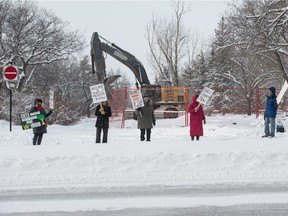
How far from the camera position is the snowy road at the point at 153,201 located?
4574mm

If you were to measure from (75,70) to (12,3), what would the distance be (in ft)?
91.2

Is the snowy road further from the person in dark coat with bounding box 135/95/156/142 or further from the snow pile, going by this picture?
the person in dark coat with bounding box 135/95/156/142

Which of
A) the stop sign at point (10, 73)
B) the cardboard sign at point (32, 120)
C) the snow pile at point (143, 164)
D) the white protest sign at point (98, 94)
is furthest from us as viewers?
the stop sign at point (10, 73)

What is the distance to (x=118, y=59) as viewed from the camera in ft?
72.0

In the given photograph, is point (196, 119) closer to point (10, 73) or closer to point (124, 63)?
point (10, 73)

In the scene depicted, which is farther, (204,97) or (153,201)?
(204,97)

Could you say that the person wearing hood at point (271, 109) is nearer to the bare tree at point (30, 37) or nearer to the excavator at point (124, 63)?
the excavator at point (124, 63)

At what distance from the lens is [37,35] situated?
35062mm

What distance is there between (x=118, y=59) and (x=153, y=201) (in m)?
17.5

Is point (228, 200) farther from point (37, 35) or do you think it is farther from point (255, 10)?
point (37, 35)

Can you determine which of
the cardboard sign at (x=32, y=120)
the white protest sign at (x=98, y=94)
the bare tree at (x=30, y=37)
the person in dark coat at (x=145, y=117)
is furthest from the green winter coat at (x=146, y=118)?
the bare tree at (x=30, y=37)

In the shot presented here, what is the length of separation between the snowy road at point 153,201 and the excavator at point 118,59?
1478 cm

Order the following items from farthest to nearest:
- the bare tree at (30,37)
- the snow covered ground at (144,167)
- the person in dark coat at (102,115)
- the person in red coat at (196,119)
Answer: the bare tree at (30,37) < the person in red coat at (196,119) < the person in dark coat at (102,115) < the snow covered ground at (144,167)

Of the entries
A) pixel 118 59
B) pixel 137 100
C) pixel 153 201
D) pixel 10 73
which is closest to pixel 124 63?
pixel 118 59
